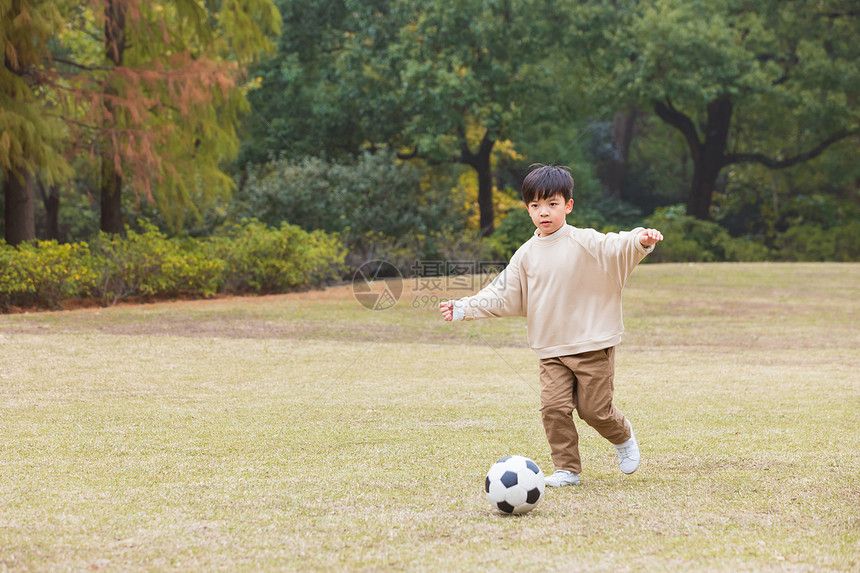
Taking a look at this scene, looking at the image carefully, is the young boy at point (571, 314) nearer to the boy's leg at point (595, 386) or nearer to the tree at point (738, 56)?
the boy's leg at point (595, 386)

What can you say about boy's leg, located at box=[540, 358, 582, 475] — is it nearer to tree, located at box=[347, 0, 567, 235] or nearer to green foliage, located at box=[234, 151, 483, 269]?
green foliage, located at box=[234, 151, 483, 269]

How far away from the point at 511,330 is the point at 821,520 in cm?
810

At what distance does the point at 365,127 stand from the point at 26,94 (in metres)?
10.3

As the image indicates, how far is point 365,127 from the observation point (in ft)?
71.1

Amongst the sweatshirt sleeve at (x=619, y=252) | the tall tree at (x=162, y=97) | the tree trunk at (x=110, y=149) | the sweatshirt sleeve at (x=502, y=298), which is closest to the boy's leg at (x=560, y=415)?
the sweatshirt sleeve at (x=502, y=298)

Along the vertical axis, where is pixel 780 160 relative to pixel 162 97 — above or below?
below

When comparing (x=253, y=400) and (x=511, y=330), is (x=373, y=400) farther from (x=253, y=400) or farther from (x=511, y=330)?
(x=511, y=330)

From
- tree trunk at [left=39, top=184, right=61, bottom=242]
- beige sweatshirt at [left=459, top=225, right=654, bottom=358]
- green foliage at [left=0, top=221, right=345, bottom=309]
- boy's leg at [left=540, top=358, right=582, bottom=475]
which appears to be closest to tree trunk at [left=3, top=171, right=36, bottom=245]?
green foliage at [left=0, top=221, right=345, bottom=309]

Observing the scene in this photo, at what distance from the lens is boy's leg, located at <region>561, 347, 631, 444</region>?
4.14m

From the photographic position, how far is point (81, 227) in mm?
18703

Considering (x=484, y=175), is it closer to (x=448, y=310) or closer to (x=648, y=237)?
(x=448, y=310)

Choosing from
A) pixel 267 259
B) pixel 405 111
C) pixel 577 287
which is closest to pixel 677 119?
pixel 405 111

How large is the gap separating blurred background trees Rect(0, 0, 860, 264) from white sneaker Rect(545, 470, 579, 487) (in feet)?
31.7

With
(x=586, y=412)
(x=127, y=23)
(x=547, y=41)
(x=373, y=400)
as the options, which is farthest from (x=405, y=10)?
(x=586, y=412)
